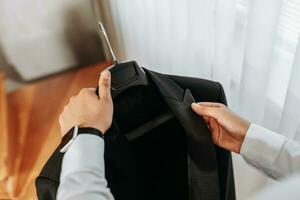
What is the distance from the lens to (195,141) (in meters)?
0.63

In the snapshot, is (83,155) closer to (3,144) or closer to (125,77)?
(125,77)

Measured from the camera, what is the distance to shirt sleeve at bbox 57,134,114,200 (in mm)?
516

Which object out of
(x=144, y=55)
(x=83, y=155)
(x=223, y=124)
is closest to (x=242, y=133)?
(x=223, y=124)

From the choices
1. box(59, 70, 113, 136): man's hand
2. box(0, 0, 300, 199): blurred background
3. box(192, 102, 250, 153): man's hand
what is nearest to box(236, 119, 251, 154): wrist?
box(192, 102, 250, 153): man's hand

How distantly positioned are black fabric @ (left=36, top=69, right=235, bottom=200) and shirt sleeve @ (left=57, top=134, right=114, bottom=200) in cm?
4

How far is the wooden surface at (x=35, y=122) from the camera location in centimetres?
125

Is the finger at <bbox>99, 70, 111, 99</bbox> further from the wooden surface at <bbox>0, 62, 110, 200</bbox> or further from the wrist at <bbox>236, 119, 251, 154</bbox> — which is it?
the wooden surface at <bbox>0, 62, 110, 200</bbox>

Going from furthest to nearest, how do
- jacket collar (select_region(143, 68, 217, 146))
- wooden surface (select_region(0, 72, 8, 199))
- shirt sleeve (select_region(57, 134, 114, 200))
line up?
wooden surface (select_region(0, 72, 8, 199))
jacket collar (select_region(143, 68, 217, 146))
shirt sleeve (select_region(57, 134, 114, 200))

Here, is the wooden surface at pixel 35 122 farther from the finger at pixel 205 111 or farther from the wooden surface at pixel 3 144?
the finger at pixel 205 111

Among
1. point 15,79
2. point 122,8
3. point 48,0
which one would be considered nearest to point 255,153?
point 122,8

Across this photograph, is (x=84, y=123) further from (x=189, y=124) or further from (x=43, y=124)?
(x=43, y=124)

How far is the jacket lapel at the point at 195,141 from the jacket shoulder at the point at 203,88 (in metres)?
0.04

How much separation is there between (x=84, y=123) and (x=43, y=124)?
2.75 ft

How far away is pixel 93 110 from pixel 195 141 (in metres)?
0.20
